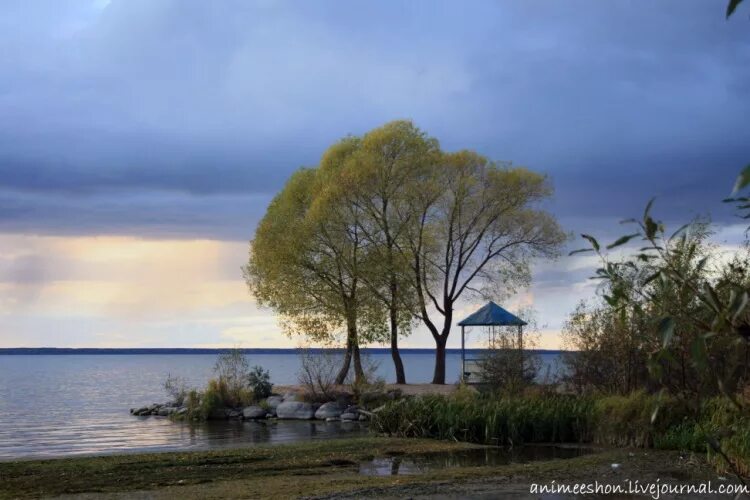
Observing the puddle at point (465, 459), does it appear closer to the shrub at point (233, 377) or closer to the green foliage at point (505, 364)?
the green foliage at point (505, 364)

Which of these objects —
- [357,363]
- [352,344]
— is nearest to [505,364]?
[357,363]

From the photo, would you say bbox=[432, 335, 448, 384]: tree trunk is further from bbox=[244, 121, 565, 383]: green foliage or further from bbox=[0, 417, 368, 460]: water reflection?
bbox=[0, 417, 368, 460]: water reflection

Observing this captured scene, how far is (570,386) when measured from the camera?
23469mm

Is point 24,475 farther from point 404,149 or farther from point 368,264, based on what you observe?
point 404,149

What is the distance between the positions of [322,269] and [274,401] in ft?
22.6

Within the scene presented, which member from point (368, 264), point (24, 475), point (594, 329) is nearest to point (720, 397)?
point (594, 329)

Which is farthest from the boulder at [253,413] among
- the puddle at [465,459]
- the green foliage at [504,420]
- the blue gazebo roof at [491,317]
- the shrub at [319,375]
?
the puddle at [465,459]

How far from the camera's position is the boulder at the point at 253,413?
99.9ft

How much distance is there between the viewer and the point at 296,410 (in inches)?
1211

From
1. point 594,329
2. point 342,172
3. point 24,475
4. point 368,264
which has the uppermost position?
point 342,172

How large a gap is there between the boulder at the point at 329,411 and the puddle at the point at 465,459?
1251 cm

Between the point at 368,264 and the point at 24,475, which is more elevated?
the point at 368,264

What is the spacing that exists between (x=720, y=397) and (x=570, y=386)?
27.3 ft

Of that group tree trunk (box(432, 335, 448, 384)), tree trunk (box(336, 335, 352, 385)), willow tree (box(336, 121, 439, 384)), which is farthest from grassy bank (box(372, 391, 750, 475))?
tree trunk (box(432, 335, 448, 384))
